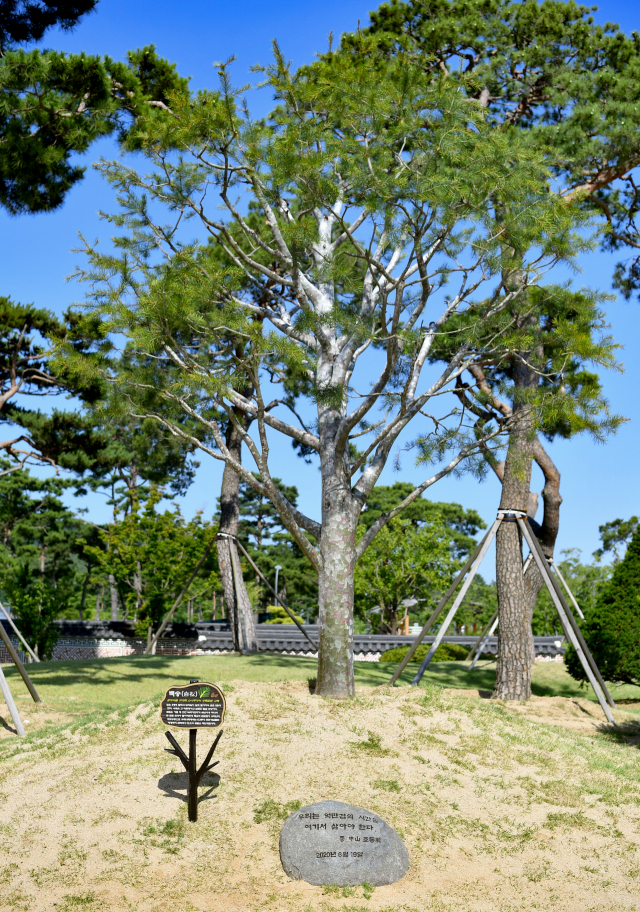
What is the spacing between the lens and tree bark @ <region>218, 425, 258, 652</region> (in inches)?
559

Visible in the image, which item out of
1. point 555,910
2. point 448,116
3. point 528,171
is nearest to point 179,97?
point 448,116

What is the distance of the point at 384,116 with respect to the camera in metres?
7.36

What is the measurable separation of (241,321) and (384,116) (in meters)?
2.50

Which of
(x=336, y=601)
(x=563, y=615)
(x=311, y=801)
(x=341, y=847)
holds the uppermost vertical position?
(x=336, y=601)

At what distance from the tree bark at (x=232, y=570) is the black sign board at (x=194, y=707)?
859cm

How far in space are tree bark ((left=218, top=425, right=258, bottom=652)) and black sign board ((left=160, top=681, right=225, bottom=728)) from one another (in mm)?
8590

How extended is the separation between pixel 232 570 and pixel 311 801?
9114 millimetres

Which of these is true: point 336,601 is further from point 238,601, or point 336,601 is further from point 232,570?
point 232,570

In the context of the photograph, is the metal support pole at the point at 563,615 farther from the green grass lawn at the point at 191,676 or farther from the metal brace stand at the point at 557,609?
the green grass lawn at the point at 191,676

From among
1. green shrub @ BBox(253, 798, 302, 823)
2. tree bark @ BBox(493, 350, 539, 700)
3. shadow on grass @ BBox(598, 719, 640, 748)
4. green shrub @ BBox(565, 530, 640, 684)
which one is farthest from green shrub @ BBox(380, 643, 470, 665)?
green shrub @ BBox(253, 798, 302, 823)

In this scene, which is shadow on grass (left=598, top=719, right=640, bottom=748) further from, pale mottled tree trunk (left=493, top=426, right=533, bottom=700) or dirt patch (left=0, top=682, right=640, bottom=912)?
pale mottled tree trunk (left=493, top=426, right=533, bottom=700)

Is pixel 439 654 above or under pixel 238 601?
under

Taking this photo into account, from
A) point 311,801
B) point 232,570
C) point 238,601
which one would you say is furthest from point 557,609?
point 232,570

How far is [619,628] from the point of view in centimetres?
1073
